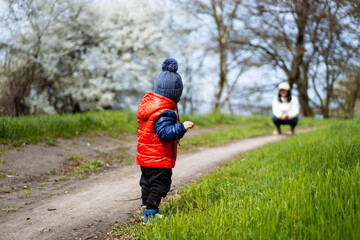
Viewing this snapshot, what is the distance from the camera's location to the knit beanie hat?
9.21ft

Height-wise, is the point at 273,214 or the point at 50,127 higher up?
the point at 50,127

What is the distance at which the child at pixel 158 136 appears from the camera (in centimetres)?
266

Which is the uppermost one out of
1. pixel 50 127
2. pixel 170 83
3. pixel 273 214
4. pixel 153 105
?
pixel 170 83

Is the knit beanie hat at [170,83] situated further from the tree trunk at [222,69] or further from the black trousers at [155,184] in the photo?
the tree trunk at [222,69]

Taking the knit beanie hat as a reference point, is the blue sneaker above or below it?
below

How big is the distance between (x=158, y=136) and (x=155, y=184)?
1.66 ft

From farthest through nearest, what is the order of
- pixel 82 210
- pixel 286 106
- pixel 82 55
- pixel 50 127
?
1. pixel 82 55
2. pixel 286 106
3. pixel 50 127
4. pixel 82 210

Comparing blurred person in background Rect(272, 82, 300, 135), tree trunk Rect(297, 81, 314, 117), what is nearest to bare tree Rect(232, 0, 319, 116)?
tree trunk Rect(297, 81, 314, 117)

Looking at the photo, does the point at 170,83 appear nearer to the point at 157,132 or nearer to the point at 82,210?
the point at 157,132

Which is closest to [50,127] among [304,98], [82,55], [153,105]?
[153,105]

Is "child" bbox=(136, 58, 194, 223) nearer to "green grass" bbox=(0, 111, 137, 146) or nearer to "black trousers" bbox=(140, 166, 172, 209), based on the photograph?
"black trousers" bbox=(140, 166, 172, 209)

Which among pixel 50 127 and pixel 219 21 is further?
pixel 219 21

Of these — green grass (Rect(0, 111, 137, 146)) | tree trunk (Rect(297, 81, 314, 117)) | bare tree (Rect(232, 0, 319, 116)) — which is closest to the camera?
green grass (Rect(0, 111, 137, 146))

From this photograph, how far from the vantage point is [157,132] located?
2.67 m
